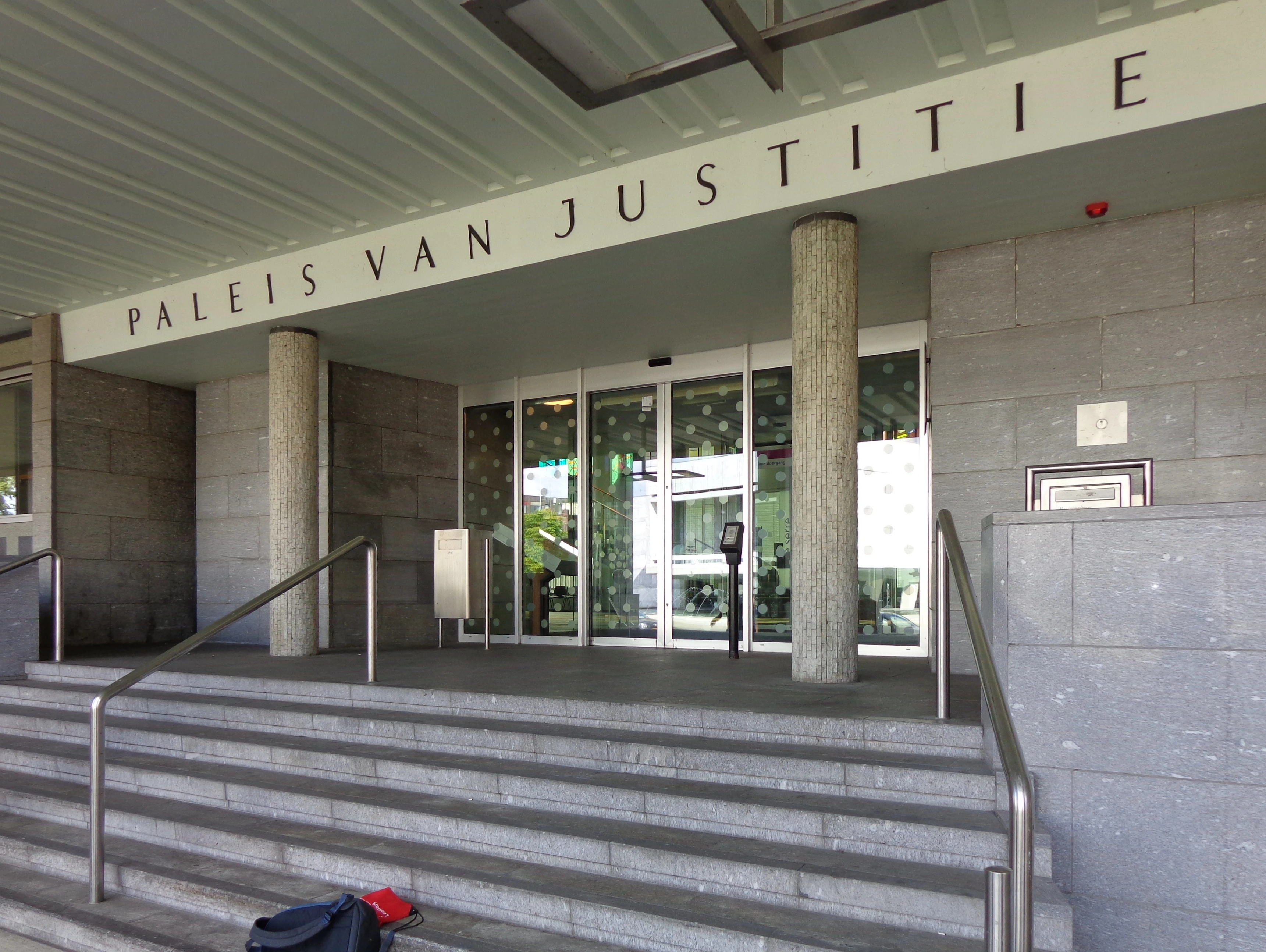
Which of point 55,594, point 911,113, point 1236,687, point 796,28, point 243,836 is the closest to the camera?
point 796,28

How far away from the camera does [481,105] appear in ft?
17.2

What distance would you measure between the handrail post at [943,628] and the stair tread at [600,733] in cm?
31

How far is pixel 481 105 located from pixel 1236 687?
4.54 metres

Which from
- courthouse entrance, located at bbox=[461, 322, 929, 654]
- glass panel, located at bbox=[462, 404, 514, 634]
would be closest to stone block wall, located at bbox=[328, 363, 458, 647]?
glass panel, located at bbox=[462, 404, 514, 634]

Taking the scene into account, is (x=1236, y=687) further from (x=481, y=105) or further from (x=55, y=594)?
(x=55, y=594)

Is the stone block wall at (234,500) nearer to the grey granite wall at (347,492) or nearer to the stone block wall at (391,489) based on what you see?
the grey granite wall at (347,492)

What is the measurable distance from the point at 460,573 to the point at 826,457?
441cm

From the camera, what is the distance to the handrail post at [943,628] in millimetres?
3924

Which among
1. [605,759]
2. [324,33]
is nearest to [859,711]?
[605,759]

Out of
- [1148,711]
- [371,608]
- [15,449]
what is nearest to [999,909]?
[1148,711]

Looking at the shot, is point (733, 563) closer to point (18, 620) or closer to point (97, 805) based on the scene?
point (97, 805)

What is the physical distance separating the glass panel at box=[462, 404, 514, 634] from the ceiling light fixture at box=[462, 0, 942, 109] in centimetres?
706

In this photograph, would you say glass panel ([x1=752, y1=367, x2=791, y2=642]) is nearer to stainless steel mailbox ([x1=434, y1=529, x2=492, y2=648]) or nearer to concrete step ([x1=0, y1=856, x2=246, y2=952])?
stainless steel mailbox ([x1=434, y1=529, x2=492, y2=648])

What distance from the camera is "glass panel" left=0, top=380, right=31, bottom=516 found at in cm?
968
